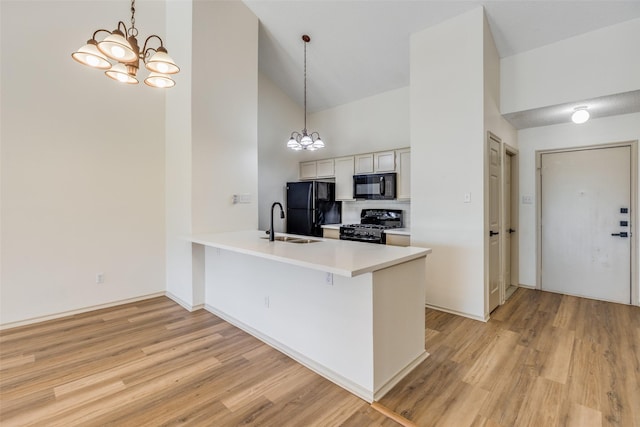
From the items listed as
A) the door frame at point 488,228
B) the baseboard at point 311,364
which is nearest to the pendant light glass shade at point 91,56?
the baseboard at point 311,364

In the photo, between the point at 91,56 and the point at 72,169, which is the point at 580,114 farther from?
the point at 72,169

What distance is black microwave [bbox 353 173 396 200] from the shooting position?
4.64 metres

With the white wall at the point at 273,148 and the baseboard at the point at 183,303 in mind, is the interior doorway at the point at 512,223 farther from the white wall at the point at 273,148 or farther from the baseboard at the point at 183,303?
the baseboard at the point at 183,303

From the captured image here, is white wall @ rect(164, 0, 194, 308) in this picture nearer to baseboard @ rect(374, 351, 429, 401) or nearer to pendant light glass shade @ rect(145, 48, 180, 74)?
pendant light glass shade @ rect(145, 48, 180, 74)

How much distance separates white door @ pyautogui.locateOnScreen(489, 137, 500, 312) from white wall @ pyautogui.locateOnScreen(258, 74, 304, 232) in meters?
3.55

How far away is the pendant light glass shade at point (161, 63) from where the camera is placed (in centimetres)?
209

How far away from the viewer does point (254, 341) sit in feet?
9.47

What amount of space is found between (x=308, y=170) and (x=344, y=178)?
1.01 metres

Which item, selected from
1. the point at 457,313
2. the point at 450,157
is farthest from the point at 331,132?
the point at 457,313

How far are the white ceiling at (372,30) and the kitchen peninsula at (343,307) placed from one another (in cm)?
275

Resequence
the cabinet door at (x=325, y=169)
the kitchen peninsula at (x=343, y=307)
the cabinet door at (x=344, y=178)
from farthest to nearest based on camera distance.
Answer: the cabinet door at (x=325, y=169)
the cabinet door at (x=344, y=178)
the kitchen peninsula at (x=343, y=307)

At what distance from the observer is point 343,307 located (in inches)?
86.5

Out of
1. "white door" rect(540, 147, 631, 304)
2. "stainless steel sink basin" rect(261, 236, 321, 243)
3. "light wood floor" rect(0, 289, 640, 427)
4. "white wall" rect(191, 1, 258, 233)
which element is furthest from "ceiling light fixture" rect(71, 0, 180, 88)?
"white door" rect(540, 147, 631, 304)

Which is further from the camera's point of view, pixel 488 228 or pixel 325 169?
pixel 325 169
